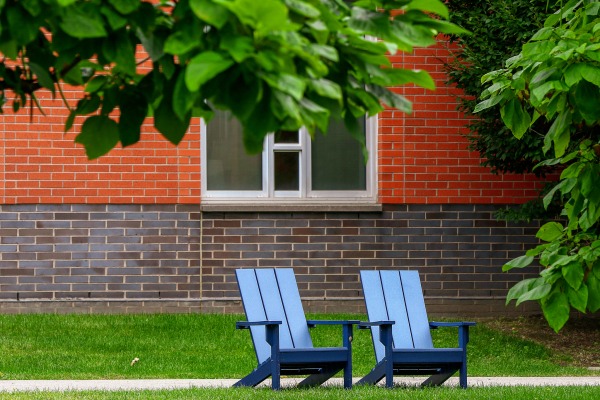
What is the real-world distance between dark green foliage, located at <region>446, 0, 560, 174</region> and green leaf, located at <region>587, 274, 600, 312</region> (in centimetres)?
750

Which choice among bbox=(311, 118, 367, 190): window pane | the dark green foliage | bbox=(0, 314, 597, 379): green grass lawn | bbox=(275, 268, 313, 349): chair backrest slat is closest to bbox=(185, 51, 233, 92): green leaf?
bbox=(275, 268, 313, 349): chair backrest slat

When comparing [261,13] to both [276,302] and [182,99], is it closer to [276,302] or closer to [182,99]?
[182,99]

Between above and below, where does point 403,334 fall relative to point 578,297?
below

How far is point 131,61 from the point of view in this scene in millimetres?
2570

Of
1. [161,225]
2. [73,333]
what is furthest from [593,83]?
[161,225]

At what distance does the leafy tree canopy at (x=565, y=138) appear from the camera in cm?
309

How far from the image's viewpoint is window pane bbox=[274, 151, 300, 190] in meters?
12.9

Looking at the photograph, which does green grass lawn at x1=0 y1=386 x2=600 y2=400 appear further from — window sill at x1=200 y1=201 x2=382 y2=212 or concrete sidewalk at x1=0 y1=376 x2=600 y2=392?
window sill at x1=200 y1=201 x2=382 y2=212

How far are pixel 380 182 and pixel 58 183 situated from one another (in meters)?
3.98

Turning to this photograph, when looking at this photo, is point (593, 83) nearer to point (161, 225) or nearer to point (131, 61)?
point (131, 61)

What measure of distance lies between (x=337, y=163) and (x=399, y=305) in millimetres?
3907

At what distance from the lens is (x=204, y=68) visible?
2.14 meters

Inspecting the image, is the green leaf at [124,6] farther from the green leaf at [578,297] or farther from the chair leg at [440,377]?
the chair leg at [440,377]

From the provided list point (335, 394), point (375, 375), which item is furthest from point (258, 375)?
point (375, 375)
